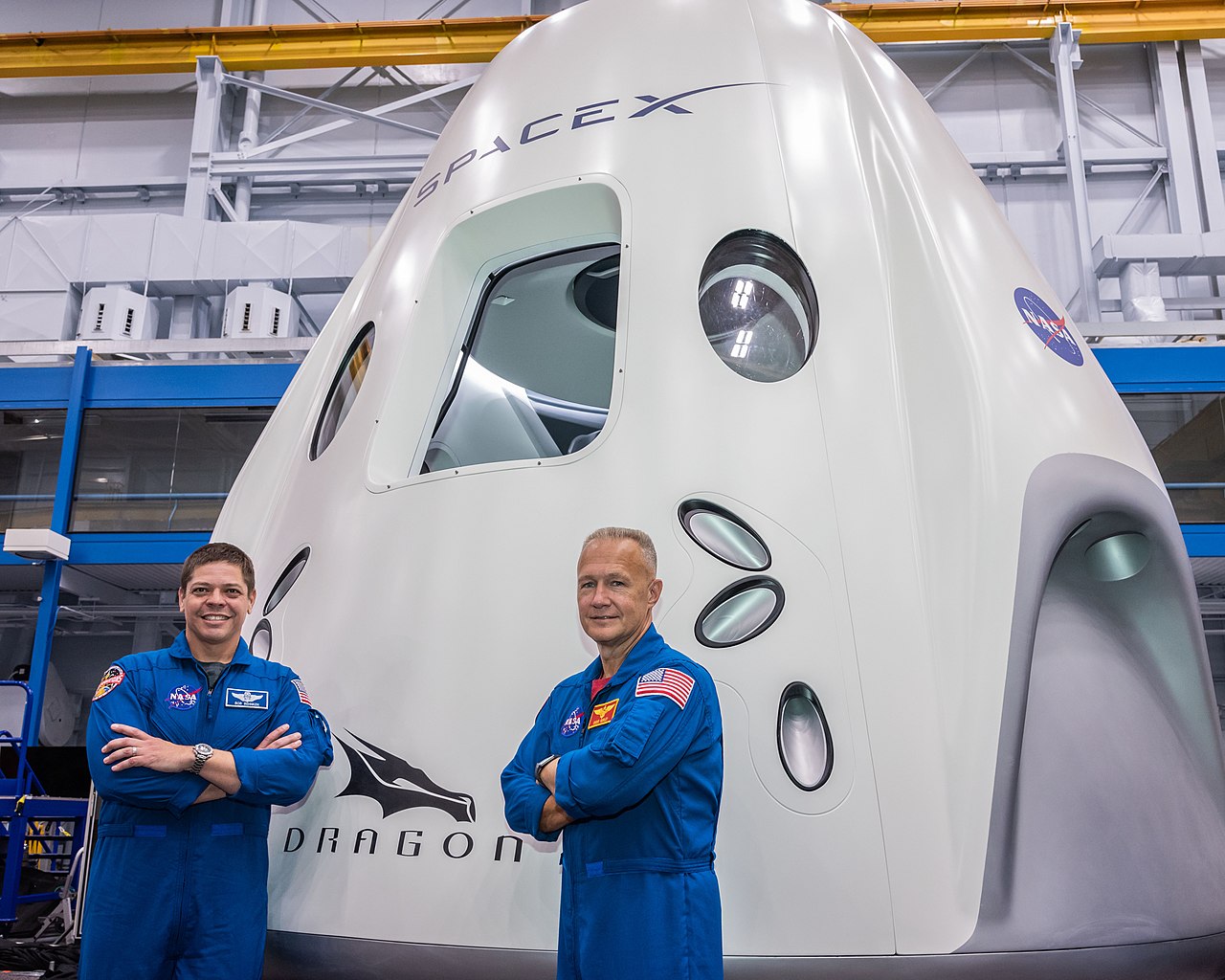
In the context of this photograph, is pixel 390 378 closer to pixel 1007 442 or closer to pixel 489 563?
pixel 489 563

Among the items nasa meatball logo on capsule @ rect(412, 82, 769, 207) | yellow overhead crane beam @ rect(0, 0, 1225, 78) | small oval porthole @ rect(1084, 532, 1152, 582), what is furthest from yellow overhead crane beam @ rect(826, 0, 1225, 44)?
small oval porthole @ rect(1084, 532, 1152, 582)

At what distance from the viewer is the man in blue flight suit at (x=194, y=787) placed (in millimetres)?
2553

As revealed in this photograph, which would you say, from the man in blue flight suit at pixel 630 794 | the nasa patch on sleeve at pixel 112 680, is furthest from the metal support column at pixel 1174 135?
the nasa patch on sleeve at pixel 112 680

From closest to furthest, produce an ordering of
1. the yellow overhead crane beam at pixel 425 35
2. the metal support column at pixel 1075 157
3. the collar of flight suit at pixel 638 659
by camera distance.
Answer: the collar of flight suit at pixel 638 659
the metal support column at pixel 1075 157
the yellow overhead crane beam at pixel 425 35

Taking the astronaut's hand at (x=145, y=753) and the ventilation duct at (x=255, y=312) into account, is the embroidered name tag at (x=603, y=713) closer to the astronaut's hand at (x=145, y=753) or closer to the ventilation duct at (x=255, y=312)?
the astronaut's hand at (x=145, y=753)

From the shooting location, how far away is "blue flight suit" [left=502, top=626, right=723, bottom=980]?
221 cm

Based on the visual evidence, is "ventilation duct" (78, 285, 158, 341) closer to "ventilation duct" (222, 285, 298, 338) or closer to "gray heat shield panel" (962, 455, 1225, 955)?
"ventilation duct" (222, 285, 298, 338)

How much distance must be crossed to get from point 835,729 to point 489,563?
1.02m

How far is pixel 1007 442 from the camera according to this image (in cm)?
316

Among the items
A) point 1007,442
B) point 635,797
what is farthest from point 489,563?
point 1007,442

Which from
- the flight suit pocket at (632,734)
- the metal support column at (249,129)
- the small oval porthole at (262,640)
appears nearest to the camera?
the flight suit pocket at (632,734)

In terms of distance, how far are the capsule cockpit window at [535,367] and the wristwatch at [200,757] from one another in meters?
1.27

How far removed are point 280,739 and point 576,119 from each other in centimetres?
225

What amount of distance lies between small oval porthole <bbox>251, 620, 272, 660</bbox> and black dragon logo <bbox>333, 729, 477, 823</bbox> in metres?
0.52
